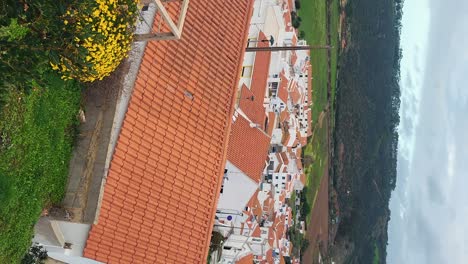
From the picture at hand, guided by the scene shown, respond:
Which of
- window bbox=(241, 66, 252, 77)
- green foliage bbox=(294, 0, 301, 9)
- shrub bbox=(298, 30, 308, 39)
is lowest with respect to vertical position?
window bbox=(241, 66, 252, 77)

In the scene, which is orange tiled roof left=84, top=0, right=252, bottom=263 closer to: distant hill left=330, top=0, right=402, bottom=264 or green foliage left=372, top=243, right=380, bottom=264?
distant hill left=330, top=0, right=402, bottom=264

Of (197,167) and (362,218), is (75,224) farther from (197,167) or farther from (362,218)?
(362,218)

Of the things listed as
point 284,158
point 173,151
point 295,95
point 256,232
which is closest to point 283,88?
point 295,95

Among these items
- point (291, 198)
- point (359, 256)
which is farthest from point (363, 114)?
point (291, 198)

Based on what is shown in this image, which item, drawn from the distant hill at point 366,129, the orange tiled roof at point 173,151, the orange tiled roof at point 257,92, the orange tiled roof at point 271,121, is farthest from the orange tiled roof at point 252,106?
the distant hill at point 366,129

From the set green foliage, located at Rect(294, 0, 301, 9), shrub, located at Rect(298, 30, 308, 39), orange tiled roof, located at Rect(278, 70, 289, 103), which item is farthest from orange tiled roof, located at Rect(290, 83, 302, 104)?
green foliage, located at Rect(294, 0, 301, 9)

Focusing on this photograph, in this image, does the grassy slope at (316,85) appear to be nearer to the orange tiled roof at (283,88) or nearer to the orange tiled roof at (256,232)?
the orange tiled roof at (283,88)
